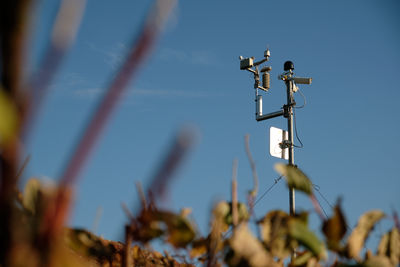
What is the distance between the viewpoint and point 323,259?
759 millimetres

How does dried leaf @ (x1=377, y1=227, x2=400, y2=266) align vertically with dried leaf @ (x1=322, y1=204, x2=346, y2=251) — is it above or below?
below

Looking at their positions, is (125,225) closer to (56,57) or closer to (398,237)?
(56,57)

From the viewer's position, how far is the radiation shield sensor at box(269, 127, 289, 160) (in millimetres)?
8000

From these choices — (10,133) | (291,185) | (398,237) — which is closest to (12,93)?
(10,133)

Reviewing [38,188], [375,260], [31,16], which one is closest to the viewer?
[31,16]

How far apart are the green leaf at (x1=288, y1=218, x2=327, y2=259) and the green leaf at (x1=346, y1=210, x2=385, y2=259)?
0.33 ft

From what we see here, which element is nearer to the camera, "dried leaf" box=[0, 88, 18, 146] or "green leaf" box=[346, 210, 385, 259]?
"dried leaf" box=[0, 88, 18, 146]

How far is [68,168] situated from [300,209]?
0.56 meters

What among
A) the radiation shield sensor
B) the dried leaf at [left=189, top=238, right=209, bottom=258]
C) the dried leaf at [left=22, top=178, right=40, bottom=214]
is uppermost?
the radiation shield sensor

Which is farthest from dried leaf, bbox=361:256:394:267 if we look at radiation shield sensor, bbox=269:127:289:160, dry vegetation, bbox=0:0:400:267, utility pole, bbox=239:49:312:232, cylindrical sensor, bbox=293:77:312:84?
cylindrical sensor, bbox=293:77:312:84

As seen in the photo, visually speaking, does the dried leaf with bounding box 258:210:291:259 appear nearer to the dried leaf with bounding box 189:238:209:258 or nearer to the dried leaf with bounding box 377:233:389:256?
the dried leaf with bounding box 189:238:209:258

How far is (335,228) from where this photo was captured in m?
0.76

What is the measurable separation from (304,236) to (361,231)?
0.20 m

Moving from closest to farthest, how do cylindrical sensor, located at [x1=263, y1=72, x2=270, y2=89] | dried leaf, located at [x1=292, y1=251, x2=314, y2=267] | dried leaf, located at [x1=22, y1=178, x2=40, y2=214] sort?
dried leaf, located at [x1=22, y1=178, x2=40, y2=214] < dried leaf, located at [x1=292, y1=251, x2=314, y2=267] < cylindrical sensor, located at [x1=263, y1=72, x2=270, y2=89]
